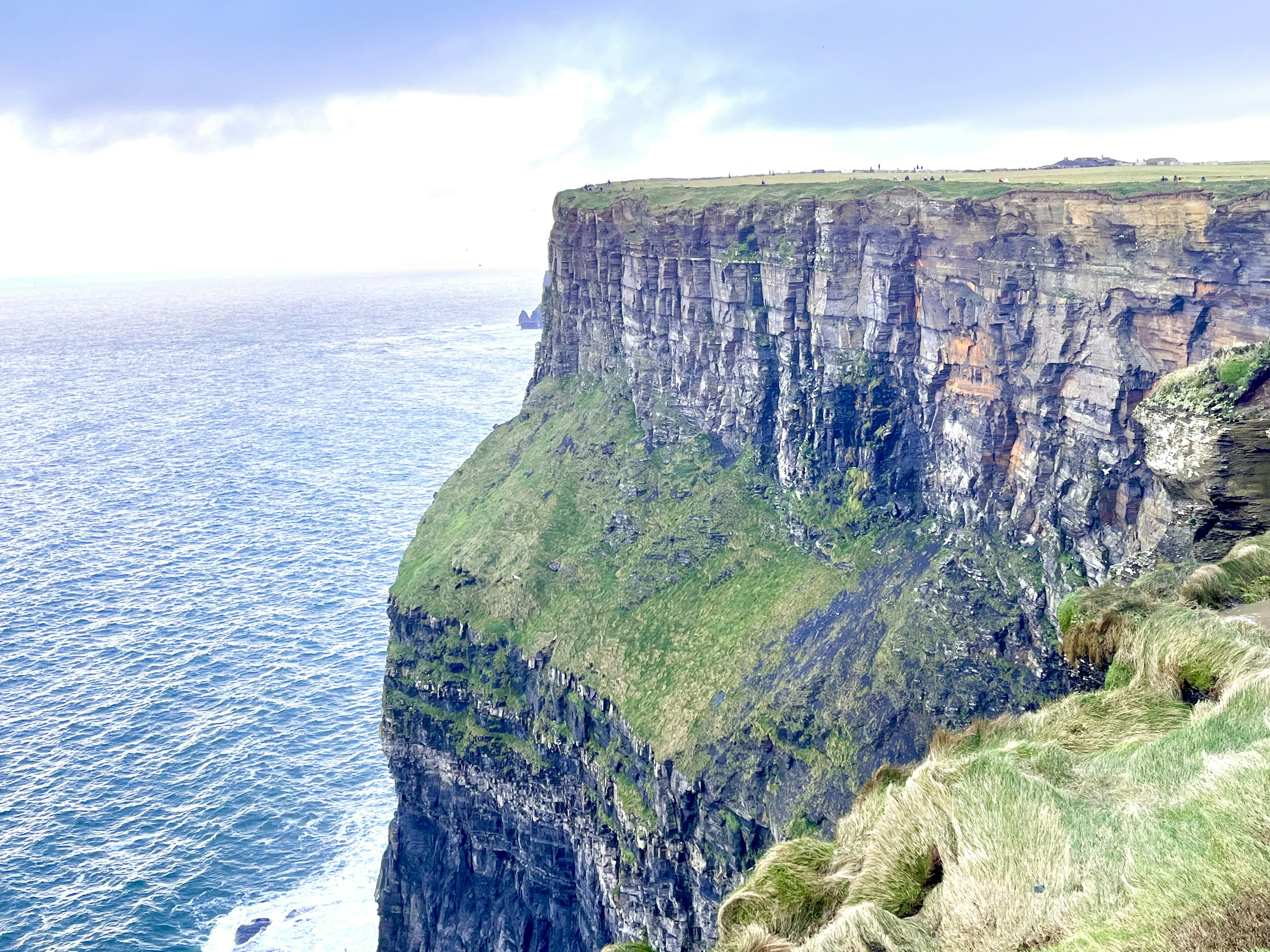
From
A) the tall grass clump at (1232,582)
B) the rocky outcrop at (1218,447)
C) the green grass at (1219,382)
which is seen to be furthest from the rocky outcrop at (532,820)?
the tall grass clump at (1232,582)

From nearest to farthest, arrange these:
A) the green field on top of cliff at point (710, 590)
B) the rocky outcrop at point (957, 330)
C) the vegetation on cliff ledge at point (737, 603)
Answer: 1. the rocky outcrop at point (957, 330)
2. the vegetation on cliff ledge at point (737, 603)
3. the green field on top of cliff at point (710, 590)

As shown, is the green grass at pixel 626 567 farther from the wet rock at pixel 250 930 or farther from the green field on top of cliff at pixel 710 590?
the wet rock at pixel 250 930

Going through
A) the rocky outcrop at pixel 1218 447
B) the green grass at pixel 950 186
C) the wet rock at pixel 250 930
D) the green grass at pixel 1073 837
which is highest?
the green grass at pixel 950 186

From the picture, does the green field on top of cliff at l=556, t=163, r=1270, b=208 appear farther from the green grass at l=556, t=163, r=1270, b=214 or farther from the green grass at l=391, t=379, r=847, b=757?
the green grass at l=391, t=379, r=847, b=757

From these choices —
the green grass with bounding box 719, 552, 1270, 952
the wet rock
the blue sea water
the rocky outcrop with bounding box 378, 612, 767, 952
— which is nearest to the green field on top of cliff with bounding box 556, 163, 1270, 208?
the rocky outcrop with bounding box 378, 612, 767, 952

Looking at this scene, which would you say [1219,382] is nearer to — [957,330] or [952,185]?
[957,330]

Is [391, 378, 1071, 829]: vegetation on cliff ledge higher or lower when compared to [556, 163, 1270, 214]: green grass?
lower
